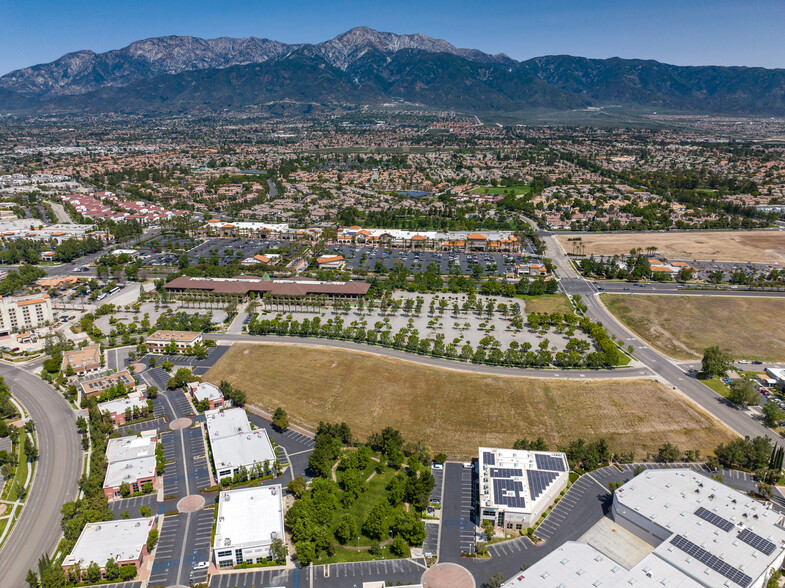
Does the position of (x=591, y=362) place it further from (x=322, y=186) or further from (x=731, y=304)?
(x=322, y=186)

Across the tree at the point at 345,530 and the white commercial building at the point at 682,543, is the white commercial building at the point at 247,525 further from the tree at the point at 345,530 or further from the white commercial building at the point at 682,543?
the white commercial building at the point at 682,543

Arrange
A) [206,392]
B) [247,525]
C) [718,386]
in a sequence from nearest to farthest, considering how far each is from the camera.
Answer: [247,525]
[206,392]
[718,386]

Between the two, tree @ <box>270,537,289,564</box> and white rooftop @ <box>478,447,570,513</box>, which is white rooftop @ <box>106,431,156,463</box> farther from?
white rooftop @ <box>478,447,570,513</box>

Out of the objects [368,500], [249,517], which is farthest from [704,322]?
[249,517]

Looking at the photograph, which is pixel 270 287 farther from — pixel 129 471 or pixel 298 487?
pixel 298 487

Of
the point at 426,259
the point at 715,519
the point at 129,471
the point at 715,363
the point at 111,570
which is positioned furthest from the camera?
the point at 426,259

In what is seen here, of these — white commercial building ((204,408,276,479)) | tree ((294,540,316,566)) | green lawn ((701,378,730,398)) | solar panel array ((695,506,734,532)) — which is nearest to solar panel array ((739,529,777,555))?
solar panel array ((695,506,734,532))

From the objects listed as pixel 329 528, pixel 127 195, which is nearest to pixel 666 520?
pixel 329 528
